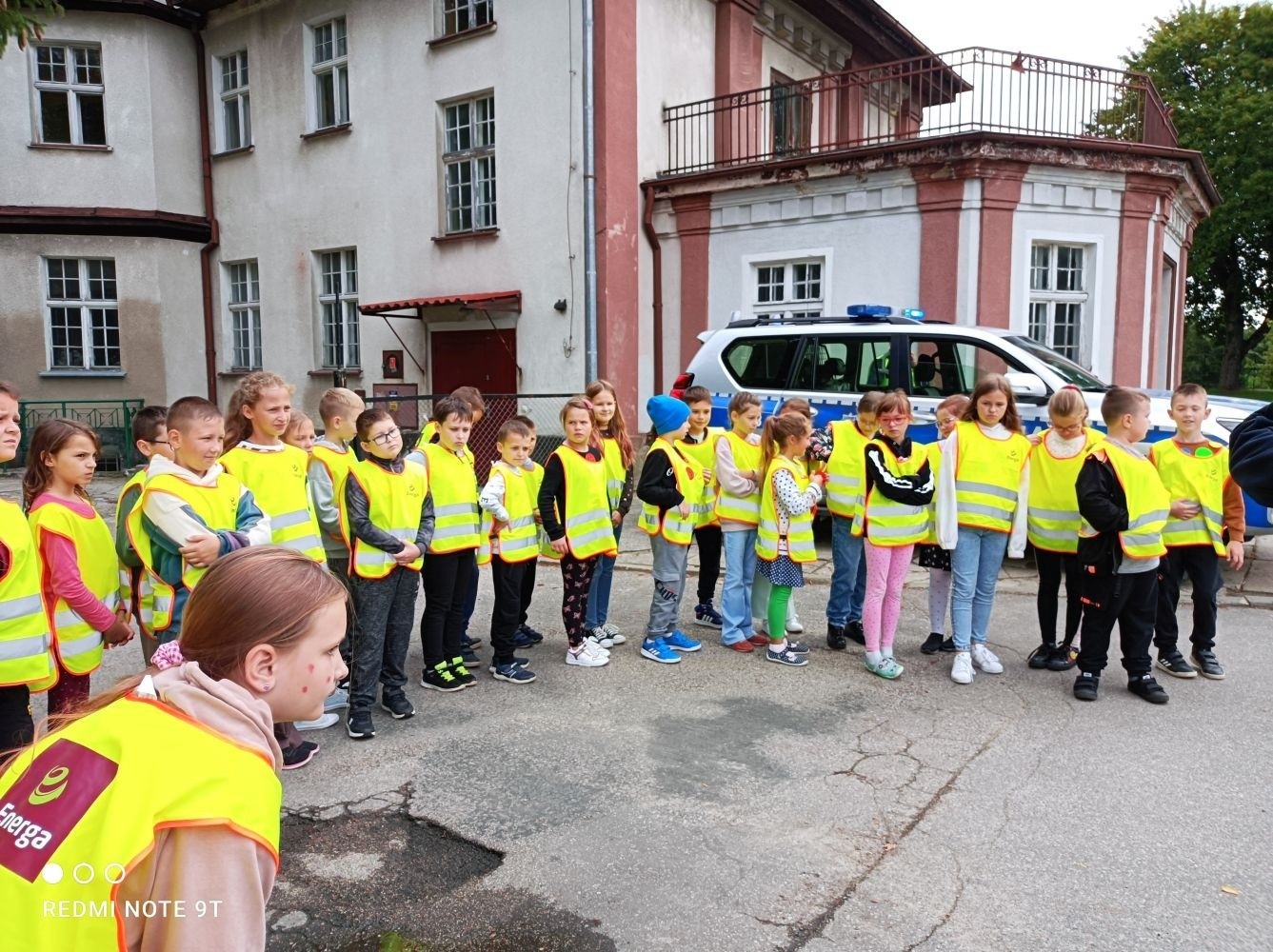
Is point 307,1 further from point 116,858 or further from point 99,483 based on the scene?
point 116,858

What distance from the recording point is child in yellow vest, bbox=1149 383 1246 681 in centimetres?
560

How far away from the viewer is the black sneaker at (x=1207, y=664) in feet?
18.5

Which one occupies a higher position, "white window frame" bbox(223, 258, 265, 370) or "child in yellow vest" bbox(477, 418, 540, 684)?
"white window frame" bbox(223, 258, 265, 370)

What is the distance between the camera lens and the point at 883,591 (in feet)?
19.0

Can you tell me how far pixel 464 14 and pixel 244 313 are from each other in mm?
7250

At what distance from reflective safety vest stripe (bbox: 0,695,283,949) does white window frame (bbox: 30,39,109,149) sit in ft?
64.0

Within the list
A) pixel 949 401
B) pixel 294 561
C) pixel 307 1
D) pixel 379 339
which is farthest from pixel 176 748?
pixel 307 1

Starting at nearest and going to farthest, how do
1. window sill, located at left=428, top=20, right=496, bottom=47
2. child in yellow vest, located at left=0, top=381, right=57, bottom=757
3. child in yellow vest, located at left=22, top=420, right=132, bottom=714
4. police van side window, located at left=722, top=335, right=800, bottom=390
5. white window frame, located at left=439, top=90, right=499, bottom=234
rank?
child in yellow vest, located at left=0, top=381, right=57, bottom=757, child in yellow vest, located at left=22, top=420, right=132, bottom=714, police van side window, located at left=722, top=335, right=800, bottom=390, window sill, located at left=428, top=20, right=496, bottom=47, white window frame, located at left=439, top=90, right=499, bottom=234

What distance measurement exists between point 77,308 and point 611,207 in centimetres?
1085

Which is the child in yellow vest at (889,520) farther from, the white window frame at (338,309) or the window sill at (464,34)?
the white window frame at (338,309)

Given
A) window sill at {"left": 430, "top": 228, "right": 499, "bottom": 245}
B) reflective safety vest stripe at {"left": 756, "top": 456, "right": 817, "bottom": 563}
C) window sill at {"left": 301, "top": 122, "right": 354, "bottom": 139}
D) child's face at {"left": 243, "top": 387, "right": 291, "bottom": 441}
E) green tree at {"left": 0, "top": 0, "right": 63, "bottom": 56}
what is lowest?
reflective safety vest stripe at {"left": 756, "top": 456, "right": 817, "bottom": 563}

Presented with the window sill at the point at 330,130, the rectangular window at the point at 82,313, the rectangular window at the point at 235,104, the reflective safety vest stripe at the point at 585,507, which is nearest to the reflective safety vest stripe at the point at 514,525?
the reflective safety vest stripe at the point at 585,507

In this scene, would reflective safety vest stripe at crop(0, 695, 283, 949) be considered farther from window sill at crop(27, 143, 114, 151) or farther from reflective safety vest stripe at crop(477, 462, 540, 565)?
window sill at crop(27, 143, 114, 151)

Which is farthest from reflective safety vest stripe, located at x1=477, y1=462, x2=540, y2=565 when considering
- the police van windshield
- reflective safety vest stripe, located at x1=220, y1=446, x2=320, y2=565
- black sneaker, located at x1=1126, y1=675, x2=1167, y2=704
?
the police van windshield
